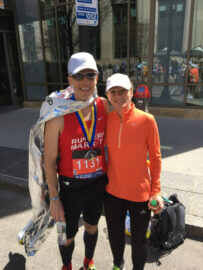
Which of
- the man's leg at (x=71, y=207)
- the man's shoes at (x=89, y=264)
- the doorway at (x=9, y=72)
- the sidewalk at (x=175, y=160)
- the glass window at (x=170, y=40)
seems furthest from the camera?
the doorway at (x=9, y=72)

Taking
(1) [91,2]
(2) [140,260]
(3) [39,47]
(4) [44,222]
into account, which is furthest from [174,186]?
(3) [39,47]

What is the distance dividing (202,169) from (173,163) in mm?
539

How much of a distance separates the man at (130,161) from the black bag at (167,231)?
65 centimetres

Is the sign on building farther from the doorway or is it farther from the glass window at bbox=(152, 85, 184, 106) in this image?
the doorway

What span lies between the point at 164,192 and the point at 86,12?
287 cm

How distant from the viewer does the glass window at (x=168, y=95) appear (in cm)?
799

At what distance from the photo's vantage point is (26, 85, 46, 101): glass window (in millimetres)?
10156

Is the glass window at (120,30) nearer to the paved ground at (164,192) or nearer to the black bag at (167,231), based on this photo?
the paved ground at (164,192)

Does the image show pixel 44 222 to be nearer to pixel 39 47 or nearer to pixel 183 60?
pixel 183 60

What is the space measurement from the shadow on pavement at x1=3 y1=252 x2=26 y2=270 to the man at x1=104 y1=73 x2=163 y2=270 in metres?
1.32

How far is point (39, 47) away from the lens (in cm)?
961

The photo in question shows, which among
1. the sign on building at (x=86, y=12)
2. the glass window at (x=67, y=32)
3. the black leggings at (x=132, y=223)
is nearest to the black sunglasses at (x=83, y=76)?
the black leggings at (x=132, y=223)

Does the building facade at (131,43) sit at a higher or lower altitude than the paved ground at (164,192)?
higher

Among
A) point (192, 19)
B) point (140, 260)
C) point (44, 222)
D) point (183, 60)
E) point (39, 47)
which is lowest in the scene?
point (140, 260)
